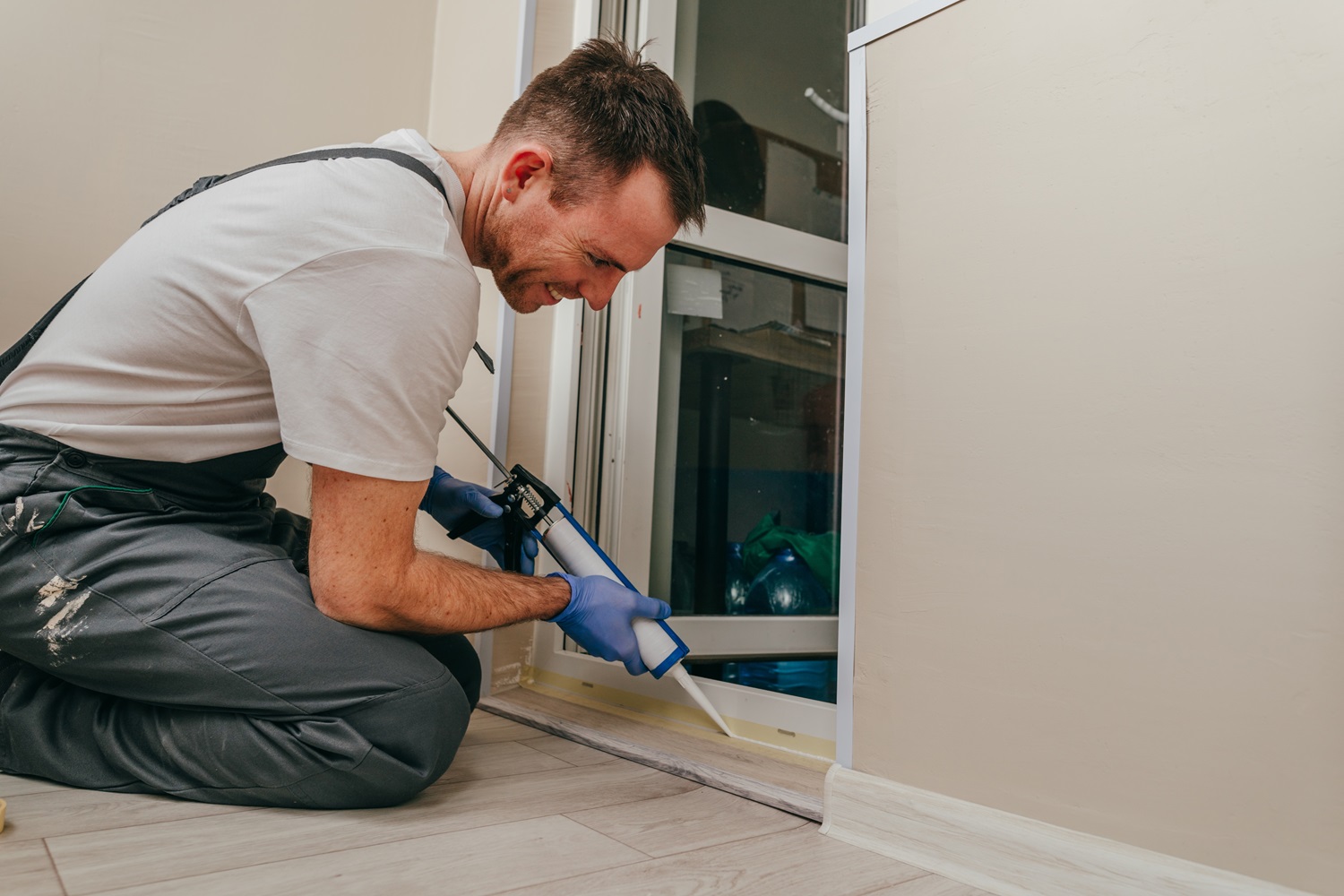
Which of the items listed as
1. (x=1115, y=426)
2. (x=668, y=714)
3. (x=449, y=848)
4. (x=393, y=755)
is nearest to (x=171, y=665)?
(x=393, y=755)

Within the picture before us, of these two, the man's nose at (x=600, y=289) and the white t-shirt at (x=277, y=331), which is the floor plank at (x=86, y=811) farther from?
the man's nose at (x=600, y=289)

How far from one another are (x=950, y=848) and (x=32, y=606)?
1047 millimetres

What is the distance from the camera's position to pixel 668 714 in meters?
1.51

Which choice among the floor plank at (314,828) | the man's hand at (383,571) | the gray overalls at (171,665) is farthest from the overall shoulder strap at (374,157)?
the floor plank at (314,828)

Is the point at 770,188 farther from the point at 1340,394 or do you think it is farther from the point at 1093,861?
the point at 1093,861

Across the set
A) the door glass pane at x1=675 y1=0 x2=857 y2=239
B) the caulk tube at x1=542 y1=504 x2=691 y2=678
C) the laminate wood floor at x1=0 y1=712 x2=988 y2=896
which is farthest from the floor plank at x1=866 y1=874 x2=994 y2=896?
the door glass pane at x1=675 y1=0 x2=857 y2=239

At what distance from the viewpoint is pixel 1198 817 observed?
2.43 feet

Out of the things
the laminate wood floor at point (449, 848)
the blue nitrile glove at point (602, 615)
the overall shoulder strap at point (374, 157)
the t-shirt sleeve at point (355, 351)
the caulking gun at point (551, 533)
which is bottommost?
the laminate wood floor at point (449, 848)

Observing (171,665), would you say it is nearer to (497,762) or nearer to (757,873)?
(497,762)

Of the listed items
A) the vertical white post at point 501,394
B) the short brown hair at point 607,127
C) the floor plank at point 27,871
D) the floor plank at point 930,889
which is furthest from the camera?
the vertical white post at point 501,394

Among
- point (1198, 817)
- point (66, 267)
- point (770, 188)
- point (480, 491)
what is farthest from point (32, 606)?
point (770, 188)

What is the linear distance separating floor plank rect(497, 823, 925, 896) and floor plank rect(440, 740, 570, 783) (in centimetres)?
38

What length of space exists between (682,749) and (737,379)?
81cm

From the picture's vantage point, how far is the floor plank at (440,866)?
745 millimetres
